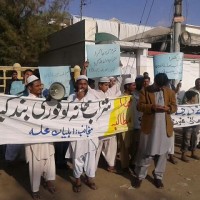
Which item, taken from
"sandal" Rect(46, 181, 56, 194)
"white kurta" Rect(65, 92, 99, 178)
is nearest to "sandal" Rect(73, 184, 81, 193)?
"white kurta" Rect(65, 92, 99, 178)

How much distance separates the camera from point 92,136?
5156 mm

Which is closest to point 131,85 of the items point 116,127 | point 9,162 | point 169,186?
point 116,127

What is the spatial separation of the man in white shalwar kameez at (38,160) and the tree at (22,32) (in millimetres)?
9020

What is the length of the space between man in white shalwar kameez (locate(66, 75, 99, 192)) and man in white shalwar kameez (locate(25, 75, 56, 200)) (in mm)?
323

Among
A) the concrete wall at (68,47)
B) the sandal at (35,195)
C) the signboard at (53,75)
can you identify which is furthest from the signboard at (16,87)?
the concrete wall at (68,47)

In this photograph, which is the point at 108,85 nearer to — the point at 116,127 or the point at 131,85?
the point at 131,85

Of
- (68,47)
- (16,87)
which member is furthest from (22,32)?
(16,87)

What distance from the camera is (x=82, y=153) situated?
4.89 m

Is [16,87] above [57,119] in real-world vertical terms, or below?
above

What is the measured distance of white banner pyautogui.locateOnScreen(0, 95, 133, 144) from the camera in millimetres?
4648

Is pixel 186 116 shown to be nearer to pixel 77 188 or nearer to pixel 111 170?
pixel 111 170

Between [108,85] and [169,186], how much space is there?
1.92 m

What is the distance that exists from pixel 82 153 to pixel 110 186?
0.72 metres

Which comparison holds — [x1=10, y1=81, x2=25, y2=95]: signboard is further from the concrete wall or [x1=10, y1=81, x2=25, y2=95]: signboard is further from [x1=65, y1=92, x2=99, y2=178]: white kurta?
the concrete wall
